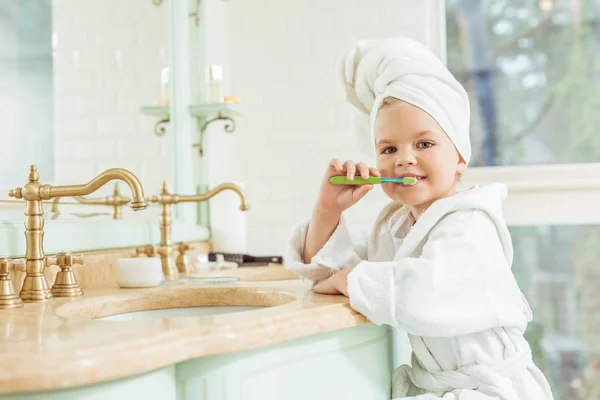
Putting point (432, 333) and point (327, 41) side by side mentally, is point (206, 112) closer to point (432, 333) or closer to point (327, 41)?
point (327, 41)

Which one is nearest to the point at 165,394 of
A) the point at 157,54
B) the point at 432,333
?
the point at 432,333

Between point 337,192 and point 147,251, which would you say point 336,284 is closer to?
point 337,192

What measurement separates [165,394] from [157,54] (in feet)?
4.96

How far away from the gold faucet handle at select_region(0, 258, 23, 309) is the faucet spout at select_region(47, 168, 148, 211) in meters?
0.16

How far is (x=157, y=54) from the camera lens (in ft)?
7.57

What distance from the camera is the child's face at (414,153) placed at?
141 cm

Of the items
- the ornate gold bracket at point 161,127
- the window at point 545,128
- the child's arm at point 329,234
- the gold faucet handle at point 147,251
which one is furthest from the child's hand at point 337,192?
the window at point 545,128

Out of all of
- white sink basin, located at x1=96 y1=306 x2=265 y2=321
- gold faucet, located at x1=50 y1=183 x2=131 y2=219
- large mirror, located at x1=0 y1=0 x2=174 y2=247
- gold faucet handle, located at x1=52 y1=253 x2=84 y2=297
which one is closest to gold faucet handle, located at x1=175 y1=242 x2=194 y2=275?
large mirror, located at x1=0 y1=0 x2=174 y2=247

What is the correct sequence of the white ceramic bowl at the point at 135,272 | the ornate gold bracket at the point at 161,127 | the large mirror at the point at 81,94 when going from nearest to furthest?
the large mirror at the point at 81,94
the white ceramic bowl at the point at 135,272
the ornate gold bracket at the point at 161,127

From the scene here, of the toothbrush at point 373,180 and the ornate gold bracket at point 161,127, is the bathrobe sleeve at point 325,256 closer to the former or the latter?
the toothbrush at point 373,180

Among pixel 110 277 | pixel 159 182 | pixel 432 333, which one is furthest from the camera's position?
pixel 159 182

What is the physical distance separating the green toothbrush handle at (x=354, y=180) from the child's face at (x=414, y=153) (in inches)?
1.8

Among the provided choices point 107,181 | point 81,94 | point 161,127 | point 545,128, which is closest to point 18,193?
point 107,181

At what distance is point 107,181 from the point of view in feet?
4.53
